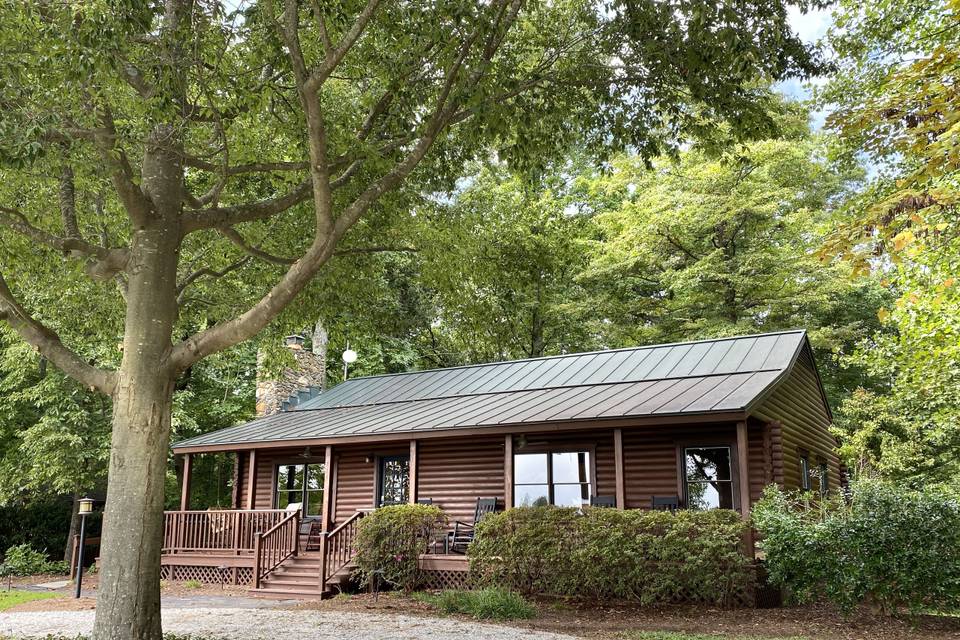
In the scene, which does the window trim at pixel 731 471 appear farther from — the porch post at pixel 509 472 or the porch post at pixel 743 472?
the porch post at pixel 509 472

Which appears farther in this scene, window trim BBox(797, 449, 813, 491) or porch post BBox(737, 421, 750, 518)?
window trim BBox(797, 449, 813, 491)

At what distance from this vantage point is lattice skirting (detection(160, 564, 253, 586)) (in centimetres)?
1557

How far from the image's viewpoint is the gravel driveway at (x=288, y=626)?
899cm

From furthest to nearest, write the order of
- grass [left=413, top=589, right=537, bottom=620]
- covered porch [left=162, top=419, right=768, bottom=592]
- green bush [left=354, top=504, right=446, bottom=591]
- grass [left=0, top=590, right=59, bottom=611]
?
grass [left=0, top=590, right=59, bottom=611]
covered porch [left=162, top=419, right=768, bottom=592]
green bush [left=354, top=504, right=446, bottom=591]
grass [left=413, top=589, right=537, bottom=620]

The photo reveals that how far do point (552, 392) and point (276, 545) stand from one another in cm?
617

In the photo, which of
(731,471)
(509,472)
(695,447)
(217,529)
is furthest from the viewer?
(217,529)

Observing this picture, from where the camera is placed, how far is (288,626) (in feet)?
32.0

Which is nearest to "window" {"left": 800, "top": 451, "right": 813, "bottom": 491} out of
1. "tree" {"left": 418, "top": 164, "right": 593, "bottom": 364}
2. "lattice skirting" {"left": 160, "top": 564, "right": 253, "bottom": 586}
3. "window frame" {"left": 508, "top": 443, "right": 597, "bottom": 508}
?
"window frame" {"left": 508, "top": 443, "right": 597, "bottom": 508}

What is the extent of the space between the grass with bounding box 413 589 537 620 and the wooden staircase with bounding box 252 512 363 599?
9.39 ft

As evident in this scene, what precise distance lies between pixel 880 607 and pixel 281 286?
8.35 meters

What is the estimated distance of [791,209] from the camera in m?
24.5

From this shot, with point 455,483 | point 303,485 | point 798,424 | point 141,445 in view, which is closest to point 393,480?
point 455,483

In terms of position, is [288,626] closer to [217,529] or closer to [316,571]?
[316,571]

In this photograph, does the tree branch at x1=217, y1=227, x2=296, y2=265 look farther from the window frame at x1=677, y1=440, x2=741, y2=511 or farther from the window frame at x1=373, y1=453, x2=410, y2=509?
the window frame at x1=373, y1=453, x2=410, y2=509
